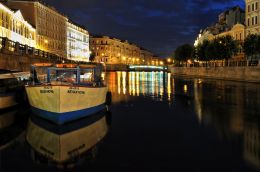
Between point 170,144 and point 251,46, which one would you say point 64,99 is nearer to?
point 170,144

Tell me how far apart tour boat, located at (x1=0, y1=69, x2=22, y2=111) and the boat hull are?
12.9ft

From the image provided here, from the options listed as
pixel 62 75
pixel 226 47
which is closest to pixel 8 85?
pixel 62 75

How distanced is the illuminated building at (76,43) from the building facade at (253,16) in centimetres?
7387

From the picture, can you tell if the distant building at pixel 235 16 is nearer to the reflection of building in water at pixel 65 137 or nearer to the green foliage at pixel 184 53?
the green foliage at pixel 184 53

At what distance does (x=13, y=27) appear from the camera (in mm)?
73250

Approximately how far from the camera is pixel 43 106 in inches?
784

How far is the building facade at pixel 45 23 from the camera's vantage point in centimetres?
10031

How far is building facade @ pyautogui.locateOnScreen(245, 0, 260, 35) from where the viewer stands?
8244 centimetres

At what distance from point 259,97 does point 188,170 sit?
980 inches

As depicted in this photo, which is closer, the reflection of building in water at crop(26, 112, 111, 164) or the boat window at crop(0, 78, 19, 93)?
the reflection of building in water at crop(26, 112, 111, 164)

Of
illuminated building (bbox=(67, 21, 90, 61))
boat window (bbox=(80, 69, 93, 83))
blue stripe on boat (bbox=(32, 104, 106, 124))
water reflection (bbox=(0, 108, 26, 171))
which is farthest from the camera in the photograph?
illuminated building (bbox=(67, 21, 90, 61))

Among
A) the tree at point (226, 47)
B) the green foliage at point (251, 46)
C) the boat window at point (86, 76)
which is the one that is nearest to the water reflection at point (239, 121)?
the boat window at point (86, 76)

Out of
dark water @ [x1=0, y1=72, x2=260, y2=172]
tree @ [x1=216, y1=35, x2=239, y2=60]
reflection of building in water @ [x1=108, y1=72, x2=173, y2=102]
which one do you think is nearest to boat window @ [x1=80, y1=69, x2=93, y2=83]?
dark water @ [x1=0, y1=72, x2=260, y2=172]

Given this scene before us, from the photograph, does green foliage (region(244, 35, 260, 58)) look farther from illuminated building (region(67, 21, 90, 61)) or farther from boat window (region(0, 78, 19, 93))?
illuminated building (region(67, 21, 90, 61))
